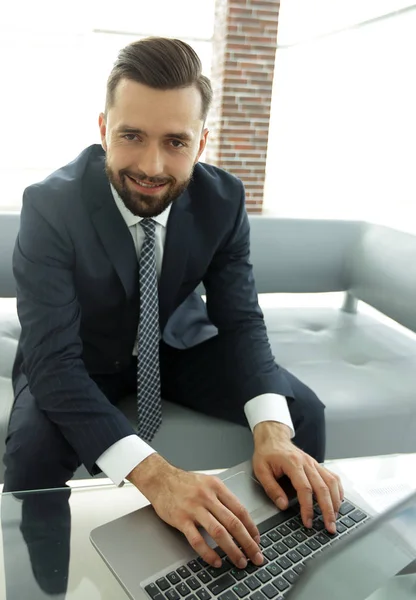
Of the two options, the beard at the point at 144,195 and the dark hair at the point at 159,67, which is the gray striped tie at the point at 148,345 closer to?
the beard at the point at 144,195

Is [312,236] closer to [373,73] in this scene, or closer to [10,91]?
[373,73]

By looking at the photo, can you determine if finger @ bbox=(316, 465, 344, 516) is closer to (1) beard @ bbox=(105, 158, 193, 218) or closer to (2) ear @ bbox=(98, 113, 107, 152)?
(1) beard @ bbox=(105, 158, 193, 218)

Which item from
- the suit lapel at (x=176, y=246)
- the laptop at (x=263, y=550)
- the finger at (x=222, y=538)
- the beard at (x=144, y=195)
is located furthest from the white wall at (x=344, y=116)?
the finger at (x=222, y=538)

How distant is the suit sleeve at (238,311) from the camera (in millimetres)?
1467

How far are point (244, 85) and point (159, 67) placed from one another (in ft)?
14.3

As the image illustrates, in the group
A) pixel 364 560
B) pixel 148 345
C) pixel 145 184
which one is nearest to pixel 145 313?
pixel 148 345

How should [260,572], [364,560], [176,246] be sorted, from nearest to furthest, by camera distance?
[364,560]
[260,572]
[176,246]

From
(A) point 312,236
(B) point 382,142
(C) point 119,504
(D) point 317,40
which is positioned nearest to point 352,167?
(B) point 382,142

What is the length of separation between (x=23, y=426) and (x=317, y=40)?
7254mm

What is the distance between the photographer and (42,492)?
1017 mm

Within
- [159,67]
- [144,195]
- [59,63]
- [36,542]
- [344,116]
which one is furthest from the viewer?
[59,63]

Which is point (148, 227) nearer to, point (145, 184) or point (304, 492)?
point (145, 184)

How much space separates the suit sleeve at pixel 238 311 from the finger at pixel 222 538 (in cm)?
58

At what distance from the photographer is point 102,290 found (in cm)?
140
